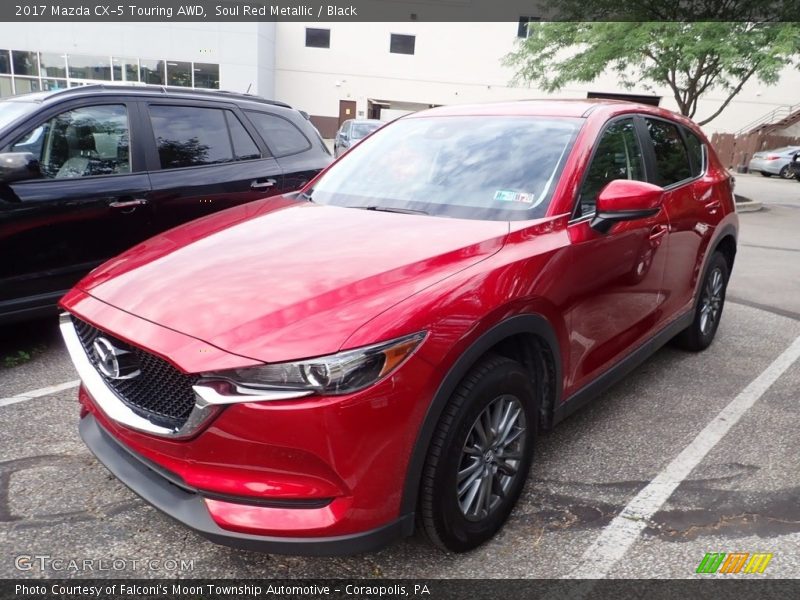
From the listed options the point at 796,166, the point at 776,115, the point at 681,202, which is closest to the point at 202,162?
the point at 681,202

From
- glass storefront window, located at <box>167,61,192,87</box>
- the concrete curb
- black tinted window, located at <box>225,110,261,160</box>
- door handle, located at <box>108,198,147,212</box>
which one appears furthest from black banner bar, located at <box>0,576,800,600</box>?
glass storefront window, located at <box>167,61,192,87</box>

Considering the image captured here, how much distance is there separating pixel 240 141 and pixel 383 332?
12.5 ft

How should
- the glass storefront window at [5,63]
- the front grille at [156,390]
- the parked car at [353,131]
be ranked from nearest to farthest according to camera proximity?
1. the front grille at [156,390]
2. the parked car at [353,131]
3. the glass storefront window at [5,63]

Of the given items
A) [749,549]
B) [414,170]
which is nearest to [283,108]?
[414,170]

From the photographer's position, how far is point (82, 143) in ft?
14.2

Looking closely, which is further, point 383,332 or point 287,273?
point 287,273

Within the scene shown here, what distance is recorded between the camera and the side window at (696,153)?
4.29 metres

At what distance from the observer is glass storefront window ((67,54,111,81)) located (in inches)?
1193

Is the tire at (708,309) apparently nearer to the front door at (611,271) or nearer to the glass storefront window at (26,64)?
the front door at (611,271)

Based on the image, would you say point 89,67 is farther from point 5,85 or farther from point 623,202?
point 623,202

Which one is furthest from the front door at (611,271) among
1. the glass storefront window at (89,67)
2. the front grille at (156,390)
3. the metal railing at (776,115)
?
the metal railing at (776,115)

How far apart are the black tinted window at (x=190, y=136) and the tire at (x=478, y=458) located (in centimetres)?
338

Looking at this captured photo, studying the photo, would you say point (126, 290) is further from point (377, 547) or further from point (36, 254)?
point (36, 254)

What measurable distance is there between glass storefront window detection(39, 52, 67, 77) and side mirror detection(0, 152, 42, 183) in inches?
1233
